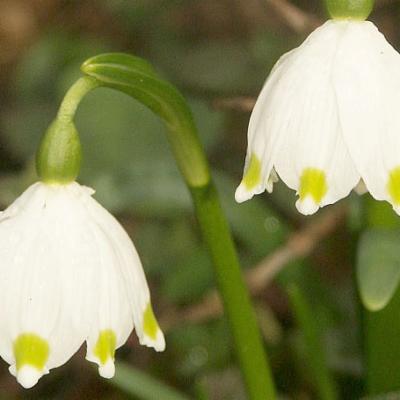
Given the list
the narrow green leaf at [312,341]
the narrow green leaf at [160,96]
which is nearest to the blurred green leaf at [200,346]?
the narrow green leaf at [312,341]

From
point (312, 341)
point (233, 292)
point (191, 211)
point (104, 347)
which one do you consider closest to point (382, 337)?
point (312, 341)

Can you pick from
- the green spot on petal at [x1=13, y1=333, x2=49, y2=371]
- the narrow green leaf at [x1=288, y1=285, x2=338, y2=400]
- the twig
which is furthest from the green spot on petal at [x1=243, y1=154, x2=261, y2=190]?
the twig

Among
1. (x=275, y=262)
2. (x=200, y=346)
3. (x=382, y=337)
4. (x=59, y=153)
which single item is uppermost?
(x=59, y=153)

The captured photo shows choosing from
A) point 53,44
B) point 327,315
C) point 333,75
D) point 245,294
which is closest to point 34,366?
point 245,294

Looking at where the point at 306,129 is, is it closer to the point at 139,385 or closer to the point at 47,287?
the point at 47,287

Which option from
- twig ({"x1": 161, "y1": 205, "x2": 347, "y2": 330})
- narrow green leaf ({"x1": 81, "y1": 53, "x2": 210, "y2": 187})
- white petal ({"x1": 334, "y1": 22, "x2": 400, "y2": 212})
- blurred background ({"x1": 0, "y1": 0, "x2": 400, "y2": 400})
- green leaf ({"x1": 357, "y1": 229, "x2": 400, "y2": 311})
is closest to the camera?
white petal ({"x1": 334, "y1": 22, "x2": 400, "y2": 212})

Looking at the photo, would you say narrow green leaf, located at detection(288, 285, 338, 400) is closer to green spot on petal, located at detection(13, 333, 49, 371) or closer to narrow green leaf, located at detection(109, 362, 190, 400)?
narrow green leaf, located at detection(109, 362, 190, 400)

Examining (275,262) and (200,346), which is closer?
(275,262)
